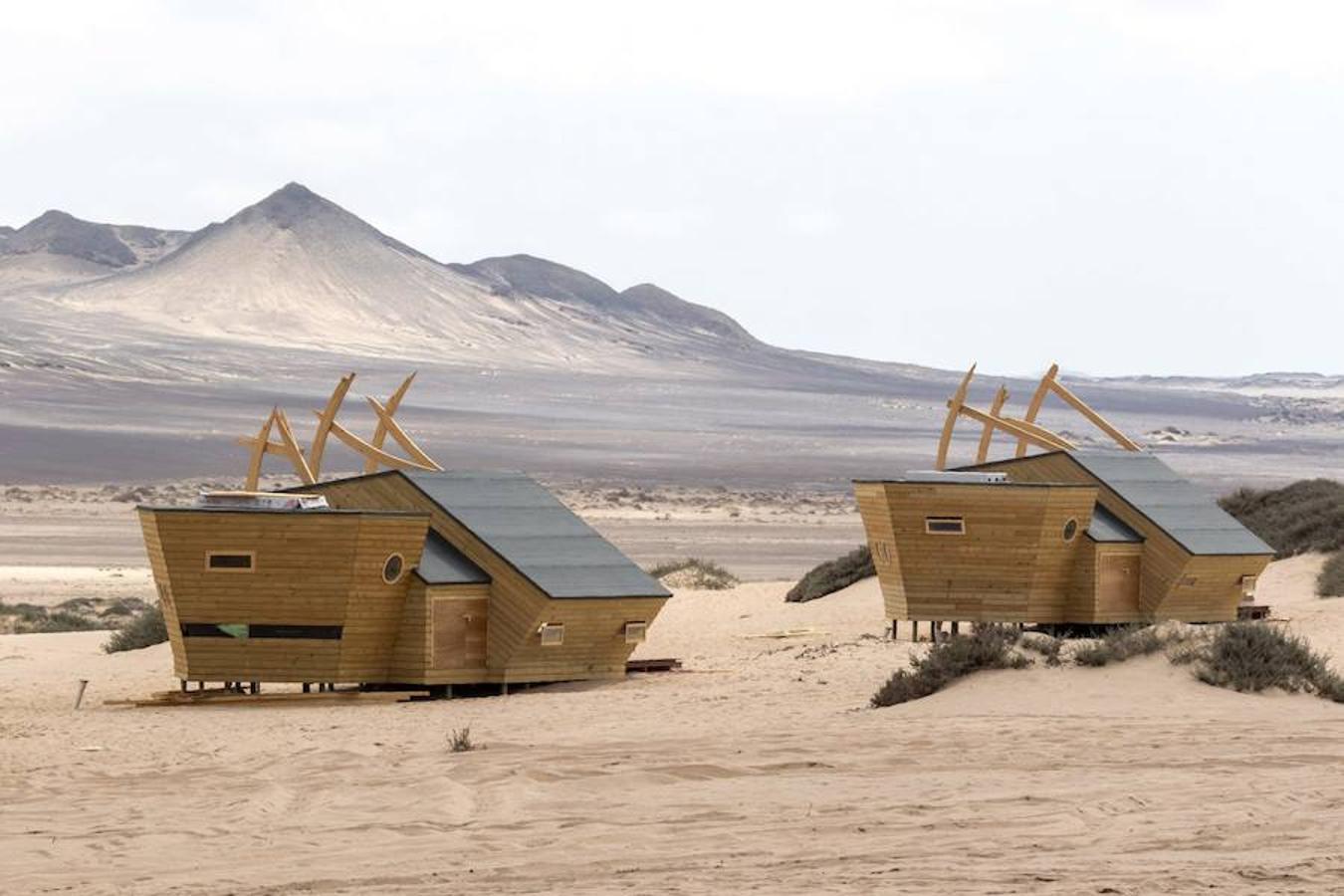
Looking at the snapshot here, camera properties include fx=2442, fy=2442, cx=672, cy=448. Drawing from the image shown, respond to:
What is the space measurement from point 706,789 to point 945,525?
13.0m

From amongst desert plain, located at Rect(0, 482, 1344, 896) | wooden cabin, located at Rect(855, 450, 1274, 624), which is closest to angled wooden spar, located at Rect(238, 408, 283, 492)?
desert plain, located at Rect(0, 482, 1344, 896)

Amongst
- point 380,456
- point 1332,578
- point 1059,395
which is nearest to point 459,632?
point 380,456

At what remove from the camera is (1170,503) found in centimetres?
3041

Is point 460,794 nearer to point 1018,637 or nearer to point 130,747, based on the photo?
point 130,747

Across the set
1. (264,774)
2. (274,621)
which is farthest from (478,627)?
(264,774)

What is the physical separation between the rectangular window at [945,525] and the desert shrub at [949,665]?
740 centimetres

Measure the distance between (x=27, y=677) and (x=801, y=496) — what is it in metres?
60.5

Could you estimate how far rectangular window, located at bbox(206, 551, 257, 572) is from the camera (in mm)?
23453

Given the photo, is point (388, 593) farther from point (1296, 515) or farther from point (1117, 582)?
point (1296, 515)

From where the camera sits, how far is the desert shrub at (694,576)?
41.9 m

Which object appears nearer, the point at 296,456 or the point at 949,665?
the point at 949,665

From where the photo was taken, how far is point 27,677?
2848 centimetres

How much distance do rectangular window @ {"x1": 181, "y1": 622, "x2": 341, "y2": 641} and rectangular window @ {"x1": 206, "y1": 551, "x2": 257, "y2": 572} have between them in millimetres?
594

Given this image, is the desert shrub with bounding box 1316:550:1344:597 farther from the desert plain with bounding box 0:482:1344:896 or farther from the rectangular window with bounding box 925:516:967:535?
the desert plain with bounding box 0:482:1344:896
